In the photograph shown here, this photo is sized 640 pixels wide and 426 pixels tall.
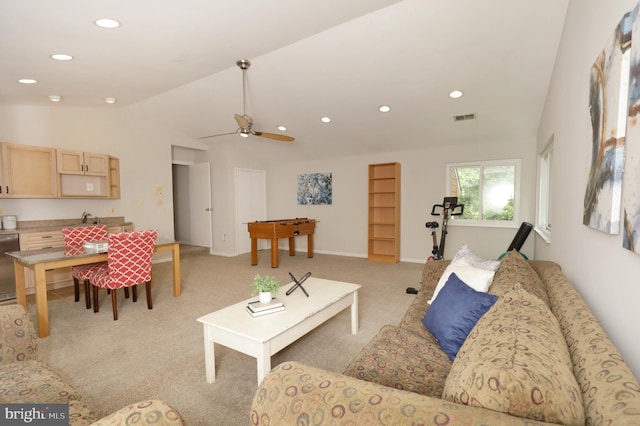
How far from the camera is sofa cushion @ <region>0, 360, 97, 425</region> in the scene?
1.16 meters

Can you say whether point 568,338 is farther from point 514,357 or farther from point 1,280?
point 1,280

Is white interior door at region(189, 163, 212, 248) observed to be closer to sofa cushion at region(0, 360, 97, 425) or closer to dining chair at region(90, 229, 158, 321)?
dining chair at region(90, 229, 158, 321)

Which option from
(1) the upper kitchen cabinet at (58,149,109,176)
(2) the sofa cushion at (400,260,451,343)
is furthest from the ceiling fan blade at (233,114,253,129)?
(1) the upper kitchen cabinet at (58,149,109,176)

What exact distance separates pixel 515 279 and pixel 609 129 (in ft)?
2.84

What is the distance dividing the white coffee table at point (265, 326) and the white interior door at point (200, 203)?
526 centimetres

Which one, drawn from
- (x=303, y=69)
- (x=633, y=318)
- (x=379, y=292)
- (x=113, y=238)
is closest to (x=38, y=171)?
(x=113, y=238)

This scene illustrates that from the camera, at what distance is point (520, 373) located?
0.74 m

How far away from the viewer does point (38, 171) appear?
4406mm

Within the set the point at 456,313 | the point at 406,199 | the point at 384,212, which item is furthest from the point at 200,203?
the point at 456,313

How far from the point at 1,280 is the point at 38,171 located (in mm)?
1582

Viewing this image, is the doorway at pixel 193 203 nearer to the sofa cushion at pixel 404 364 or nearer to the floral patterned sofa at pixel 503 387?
the sofa cushion at pixel 404 364

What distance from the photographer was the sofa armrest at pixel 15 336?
60.2 inches

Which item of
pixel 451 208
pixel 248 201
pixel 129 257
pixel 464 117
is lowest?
pixel 129 257

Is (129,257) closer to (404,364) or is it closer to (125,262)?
(125,262)
